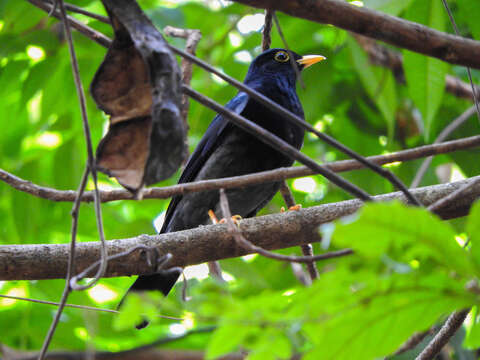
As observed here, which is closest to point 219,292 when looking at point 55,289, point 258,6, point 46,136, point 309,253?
point 258,6

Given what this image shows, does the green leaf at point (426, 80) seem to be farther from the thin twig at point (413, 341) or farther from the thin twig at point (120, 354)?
the thin twig at point (120, 354)

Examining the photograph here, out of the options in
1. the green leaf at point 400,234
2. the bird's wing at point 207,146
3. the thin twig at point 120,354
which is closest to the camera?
the green leaf at point 400,234

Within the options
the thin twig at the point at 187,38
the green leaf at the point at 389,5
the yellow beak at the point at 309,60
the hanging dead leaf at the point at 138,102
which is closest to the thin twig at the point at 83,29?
the hanging dead leaf at the point at 138,102

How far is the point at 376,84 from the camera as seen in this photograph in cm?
389

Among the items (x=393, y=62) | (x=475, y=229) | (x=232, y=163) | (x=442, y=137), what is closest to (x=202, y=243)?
(x=232, y=163)

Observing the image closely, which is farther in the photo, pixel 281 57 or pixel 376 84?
pixel 281 57

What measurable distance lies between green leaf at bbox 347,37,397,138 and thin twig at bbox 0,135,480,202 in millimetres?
1901

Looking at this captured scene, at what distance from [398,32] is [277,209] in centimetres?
396

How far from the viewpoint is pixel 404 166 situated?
4457 millimetres

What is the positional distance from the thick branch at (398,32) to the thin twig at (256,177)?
23 centimetres

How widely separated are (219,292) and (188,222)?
294 centimetres

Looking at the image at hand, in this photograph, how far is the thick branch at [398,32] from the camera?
1.58 meters

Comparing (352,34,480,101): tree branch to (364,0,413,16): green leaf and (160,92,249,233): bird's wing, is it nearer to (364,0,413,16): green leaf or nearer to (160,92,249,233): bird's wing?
(160,92,249,233): bird's wing

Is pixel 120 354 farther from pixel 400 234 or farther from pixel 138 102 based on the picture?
pixel 400 234
